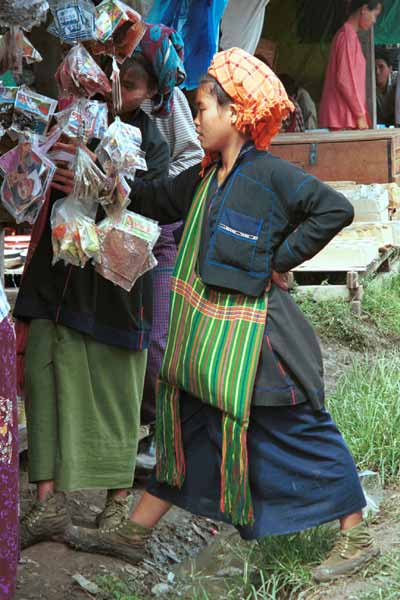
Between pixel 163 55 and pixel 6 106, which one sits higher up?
pixel 163 55

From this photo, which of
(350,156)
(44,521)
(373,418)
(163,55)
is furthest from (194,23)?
(350,156)

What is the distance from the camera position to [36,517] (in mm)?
3414

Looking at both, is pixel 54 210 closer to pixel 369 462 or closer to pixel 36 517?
pixel 36 517

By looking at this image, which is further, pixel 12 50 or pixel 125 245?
pixel 125 245

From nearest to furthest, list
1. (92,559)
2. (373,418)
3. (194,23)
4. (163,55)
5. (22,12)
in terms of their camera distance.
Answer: (22,12)
(163,55)
(92,559)
(373,418)
(194,23)

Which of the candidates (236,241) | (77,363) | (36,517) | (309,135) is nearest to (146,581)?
(36,517)

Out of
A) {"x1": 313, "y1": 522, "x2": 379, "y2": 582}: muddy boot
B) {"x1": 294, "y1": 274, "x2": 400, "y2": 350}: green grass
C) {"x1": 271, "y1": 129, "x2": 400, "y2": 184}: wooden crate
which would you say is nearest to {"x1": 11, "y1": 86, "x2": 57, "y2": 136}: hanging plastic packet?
{"x1": 313, "y1": 522, "x2": 379, "y2": 582}: muddy boot

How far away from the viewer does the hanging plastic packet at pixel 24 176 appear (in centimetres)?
282

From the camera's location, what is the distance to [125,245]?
300cm

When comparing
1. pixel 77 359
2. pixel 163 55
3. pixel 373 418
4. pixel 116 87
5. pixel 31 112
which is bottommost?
pixel 373 418

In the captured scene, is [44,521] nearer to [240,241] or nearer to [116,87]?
A: [240,241]

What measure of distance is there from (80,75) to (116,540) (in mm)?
1615

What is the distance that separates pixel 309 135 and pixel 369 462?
5650 millimetres

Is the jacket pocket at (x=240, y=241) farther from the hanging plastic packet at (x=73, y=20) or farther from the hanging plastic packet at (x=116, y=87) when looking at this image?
the hanging plastic packet at (x=73, y=20)
